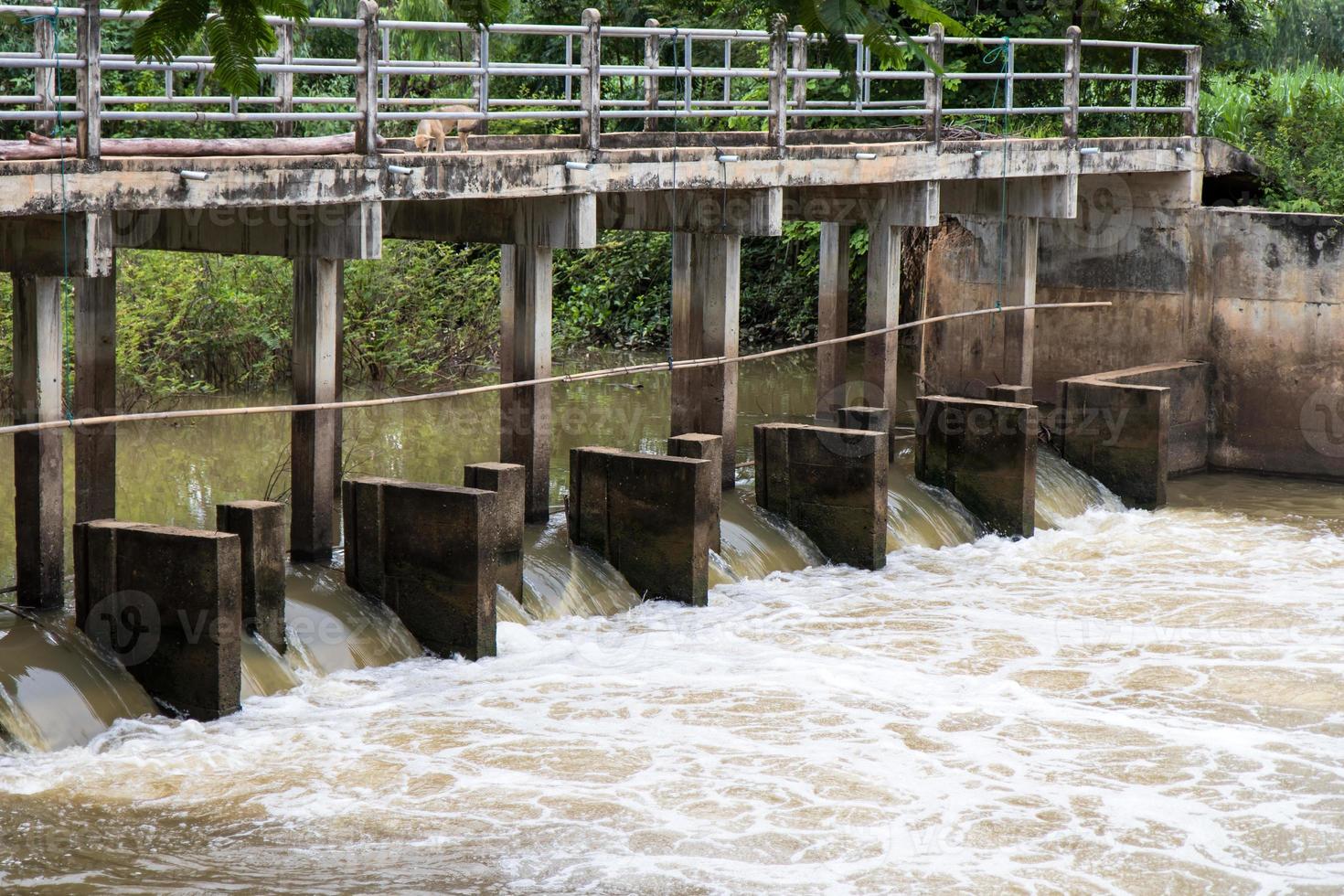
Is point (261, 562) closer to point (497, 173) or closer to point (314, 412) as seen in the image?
point (314, 412)

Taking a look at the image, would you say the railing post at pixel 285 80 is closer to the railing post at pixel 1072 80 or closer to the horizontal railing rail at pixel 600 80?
the horizontal railing rail at pixel 600 80

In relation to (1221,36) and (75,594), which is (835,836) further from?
(1221,36)

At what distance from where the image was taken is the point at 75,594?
9.91 metres

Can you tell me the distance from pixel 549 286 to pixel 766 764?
15.8 ft

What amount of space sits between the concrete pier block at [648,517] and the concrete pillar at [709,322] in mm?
1740

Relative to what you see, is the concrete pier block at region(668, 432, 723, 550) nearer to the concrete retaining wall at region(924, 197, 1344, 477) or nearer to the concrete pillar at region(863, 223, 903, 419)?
the concrete pillar at region(863, 223, 903, 419)

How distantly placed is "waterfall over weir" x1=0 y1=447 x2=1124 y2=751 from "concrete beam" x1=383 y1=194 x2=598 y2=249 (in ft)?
7.32

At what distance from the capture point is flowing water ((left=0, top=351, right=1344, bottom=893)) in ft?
26.0

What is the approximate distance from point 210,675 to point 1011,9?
A: 1550 cm

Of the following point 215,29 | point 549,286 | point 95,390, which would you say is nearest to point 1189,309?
point 549,286

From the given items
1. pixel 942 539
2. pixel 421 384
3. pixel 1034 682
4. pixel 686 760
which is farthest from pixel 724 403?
pixel 421 384

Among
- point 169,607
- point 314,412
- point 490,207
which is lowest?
point 169,607

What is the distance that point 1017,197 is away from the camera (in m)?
17.1

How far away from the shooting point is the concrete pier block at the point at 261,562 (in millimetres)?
10039
